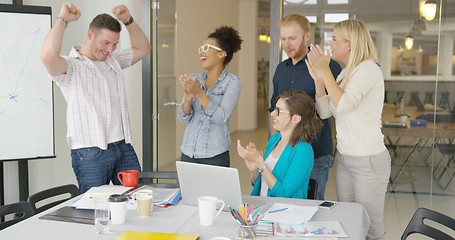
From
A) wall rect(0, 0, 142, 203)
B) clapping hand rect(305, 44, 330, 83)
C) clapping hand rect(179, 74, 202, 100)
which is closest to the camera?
clapping hand rect(305, 44, 330, 83)

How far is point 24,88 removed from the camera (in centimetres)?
357

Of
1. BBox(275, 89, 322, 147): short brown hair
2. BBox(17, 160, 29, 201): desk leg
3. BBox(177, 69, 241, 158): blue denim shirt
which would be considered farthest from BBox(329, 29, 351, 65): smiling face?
BBox(17, 160, 29, 201): desk leg

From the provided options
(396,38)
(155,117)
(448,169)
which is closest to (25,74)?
(155,117)

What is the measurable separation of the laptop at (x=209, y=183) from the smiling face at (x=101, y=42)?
3.53ft

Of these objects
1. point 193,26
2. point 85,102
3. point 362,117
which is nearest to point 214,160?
point 85,102

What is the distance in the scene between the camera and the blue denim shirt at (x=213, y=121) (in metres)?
2.93

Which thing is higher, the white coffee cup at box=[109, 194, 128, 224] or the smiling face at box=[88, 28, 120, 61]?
the smiling face at box=[88, 28, 120, 61]

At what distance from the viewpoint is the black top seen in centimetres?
296

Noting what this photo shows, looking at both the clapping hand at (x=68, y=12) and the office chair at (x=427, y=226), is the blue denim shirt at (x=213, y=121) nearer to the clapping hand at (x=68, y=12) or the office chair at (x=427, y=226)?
the clapping hand at (x=68, y=12)

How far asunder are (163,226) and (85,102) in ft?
3.92

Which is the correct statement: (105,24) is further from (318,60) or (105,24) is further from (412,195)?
(412,195)

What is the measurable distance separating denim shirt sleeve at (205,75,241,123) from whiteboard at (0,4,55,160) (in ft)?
4.94

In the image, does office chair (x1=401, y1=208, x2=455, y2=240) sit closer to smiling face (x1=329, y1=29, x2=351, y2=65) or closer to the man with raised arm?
smiling face (x1=329, y1=29, x2=351, y2=65)

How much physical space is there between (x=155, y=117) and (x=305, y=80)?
185 centimetres
